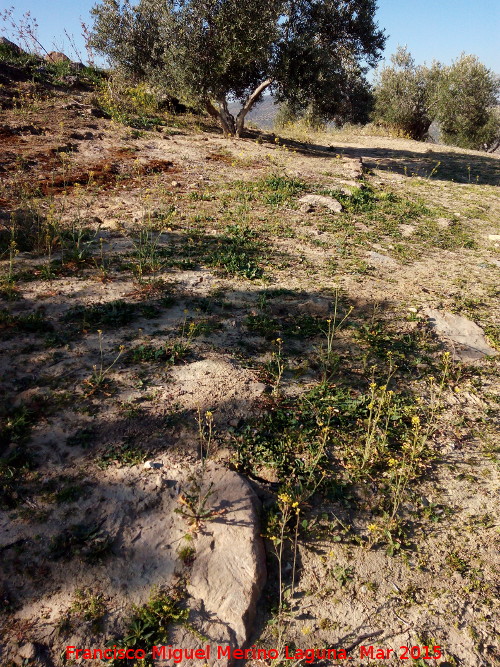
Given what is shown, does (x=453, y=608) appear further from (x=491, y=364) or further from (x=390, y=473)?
(x=491, y=364)

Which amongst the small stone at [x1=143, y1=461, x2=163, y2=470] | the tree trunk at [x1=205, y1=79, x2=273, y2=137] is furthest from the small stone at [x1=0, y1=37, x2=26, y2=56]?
the small stone at [x1=143, y1=461, x2=163, y2=470]

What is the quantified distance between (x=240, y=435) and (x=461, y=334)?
3.25 m

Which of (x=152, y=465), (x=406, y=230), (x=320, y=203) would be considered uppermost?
(x=320, y=203)

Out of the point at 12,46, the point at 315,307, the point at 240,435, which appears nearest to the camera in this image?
the point at 240,435

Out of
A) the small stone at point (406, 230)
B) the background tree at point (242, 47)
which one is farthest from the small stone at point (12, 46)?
the small stone at point (406, 230)

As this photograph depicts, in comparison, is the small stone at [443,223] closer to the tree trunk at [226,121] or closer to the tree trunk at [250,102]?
the tree trunk at [250,102]

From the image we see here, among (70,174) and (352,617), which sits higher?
(70,174)

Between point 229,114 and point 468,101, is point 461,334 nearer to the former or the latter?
point 229,114

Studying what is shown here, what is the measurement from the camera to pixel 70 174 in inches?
343

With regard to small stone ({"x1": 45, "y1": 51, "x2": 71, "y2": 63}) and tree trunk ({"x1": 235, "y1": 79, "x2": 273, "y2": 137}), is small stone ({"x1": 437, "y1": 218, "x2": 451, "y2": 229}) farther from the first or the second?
small stone ({"x1": 45, "y1": 51, "x2": 71, "y2": 63})

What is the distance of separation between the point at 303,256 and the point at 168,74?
347 inches

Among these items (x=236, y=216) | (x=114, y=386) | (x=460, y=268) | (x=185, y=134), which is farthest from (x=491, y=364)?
(x=185, y=134)

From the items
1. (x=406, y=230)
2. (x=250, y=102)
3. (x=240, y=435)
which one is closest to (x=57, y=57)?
(x=250, y=102)

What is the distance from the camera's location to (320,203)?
923 cm
